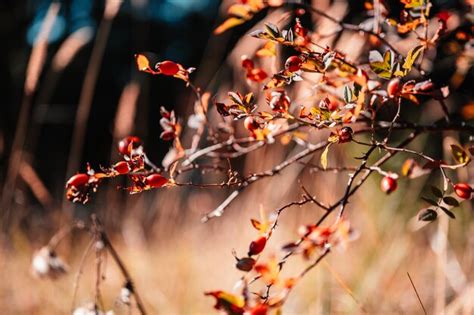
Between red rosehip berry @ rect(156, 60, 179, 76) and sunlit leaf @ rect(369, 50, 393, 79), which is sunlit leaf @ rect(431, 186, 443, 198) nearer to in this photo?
sunlit leaf @ rect(369, 50, 393, 79)

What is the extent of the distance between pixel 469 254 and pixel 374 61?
37.6 inches

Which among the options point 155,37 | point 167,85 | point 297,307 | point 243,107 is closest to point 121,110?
point 297,307

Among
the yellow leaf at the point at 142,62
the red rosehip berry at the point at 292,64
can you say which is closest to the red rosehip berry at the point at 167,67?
the yellow leaf at the point at 142,62

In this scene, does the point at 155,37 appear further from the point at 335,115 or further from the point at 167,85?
the point at 335,115

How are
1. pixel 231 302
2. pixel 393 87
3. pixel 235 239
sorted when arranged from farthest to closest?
pixel 235 239, pixel 393 87, pixel 231 302

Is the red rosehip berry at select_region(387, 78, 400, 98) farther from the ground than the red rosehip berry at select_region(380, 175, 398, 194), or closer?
farther from the ground

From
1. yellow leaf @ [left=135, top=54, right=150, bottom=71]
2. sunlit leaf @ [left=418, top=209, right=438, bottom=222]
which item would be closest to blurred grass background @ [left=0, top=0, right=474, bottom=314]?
sunlit leaf @ [left=418, top=209, right=438, bottom=222]

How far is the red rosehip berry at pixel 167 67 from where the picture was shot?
0.58 m

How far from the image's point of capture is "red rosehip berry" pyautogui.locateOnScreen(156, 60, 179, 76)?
58 cm

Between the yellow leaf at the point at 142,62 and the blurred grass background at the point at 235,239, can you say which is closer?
the yellow leaf at the point at 142,62

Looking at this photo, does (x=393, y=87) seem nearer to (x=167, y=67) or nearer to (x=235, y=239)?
(x=167, y=67)

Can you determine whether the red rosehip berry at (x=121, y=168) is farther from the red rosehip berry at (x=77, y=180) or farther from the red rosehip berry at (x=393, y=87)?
the red rosehip berry at (x=393, y=87)

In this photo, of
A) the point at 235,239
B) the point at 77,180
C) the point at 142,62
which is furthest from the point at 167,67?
the point at 235,239

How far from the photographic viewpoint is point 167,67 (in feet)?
1.92
